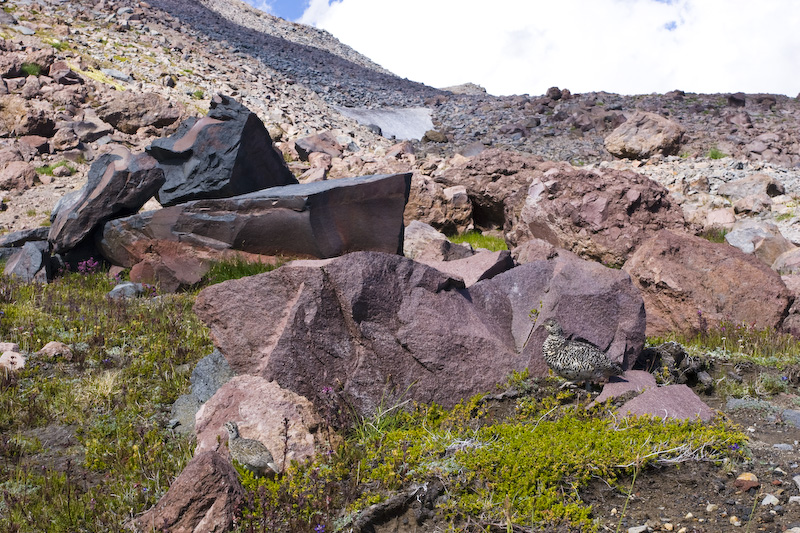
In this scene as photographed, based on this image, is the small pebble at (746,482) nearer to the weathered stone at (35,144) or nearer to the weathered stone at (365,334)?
the weathered stone at (365,334)

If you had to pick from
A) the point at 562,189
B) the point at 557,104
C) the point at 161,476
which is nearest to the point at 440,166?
the point at 562,189

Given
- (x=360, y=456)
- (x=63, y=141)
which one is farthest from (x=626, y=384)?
(x=63, y=141)

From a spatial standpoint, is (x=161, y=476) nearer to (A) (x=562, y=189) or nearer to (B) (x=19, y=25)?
(A) (x=562, y=189)

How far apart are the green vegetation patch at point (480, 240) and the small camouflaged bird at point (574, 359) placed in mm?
7262

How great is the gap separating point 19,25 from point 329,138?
1263cm

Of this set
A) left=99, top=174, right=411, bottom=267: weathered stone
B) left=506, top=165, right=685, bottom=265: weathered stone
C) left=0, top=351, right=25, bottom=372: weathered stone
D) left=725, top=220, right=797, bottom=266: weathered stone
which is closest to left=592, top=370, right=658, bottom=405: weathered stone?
left=506, top=165, right=685, bottom=265: weathered stone

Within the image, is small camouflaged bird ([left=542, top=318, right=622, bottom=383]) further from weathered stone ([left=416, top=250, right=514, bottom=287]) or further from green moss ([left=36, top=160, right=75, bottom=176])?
green moss ([left=36, top=160, right=75, bottom=176])

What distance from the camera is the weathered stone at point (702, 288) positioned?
7418mm

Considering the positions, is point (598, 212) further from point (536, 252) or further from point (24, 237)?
point (24, 237)

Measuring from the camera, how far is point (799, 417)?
Answer: 517 centimetres

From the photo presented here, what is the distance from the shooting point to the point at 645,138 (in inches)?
853

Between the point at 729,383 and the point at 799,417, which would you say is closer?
the point at 799,417

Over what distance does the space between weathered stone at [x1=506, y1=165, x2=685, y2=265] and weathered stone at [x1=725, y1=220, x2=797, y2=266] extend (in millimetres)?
2017

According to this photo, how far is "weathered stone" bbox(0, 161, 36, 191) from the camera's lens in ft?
47.6
